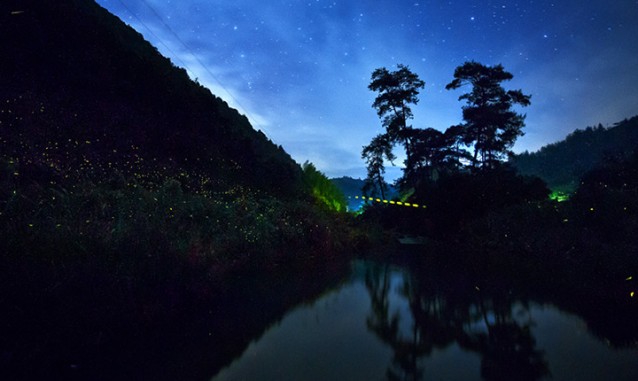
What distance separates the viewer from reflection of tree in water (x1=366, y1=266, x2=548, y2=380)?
11.0 ft

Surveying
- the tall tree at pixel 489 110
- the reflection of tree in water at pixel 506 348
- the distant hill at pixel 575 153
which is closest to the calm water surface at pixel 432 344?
the reflection of tree in water at pixel 506 348

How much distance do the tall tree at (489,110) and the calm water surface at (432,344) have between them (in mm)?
21030

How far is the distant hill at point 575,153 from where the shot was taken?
77250 millimetres

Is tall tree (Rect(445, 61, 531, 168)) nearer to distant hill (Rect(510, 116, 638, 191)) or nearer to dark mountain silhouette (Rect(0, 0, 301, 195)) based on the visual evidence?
dark mountain silhouette (Rect(0, 0, 301, 195))

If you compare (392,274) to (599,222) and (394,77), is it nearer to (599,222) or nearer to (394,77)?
(599,222)

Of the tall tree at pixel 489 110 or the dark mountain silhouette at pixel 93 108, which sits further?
the tall tree at pixel 489 110

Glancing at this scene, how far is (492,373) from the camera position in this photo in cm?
322

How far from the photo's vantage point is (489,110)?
23.5m

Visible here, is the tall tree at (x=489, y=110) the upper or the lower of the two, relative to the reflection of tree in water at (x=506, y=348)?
upper

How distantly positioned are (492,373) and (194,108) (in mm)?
22177

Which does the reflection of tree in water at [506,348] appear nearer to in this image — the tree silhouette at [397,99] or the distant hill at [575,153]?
the tree silhouette at [397,99]

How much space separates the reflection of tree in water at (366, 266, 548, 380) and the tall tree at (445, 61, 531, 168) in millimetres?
20849

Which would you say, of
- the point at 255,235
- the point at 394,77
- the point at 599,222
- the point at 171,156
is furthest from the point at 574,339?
the point at 394,77

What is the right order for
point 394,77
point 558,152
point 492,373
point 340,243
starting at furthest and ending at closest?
point 558,152
point 394,77
point 340,243
point 492,373
